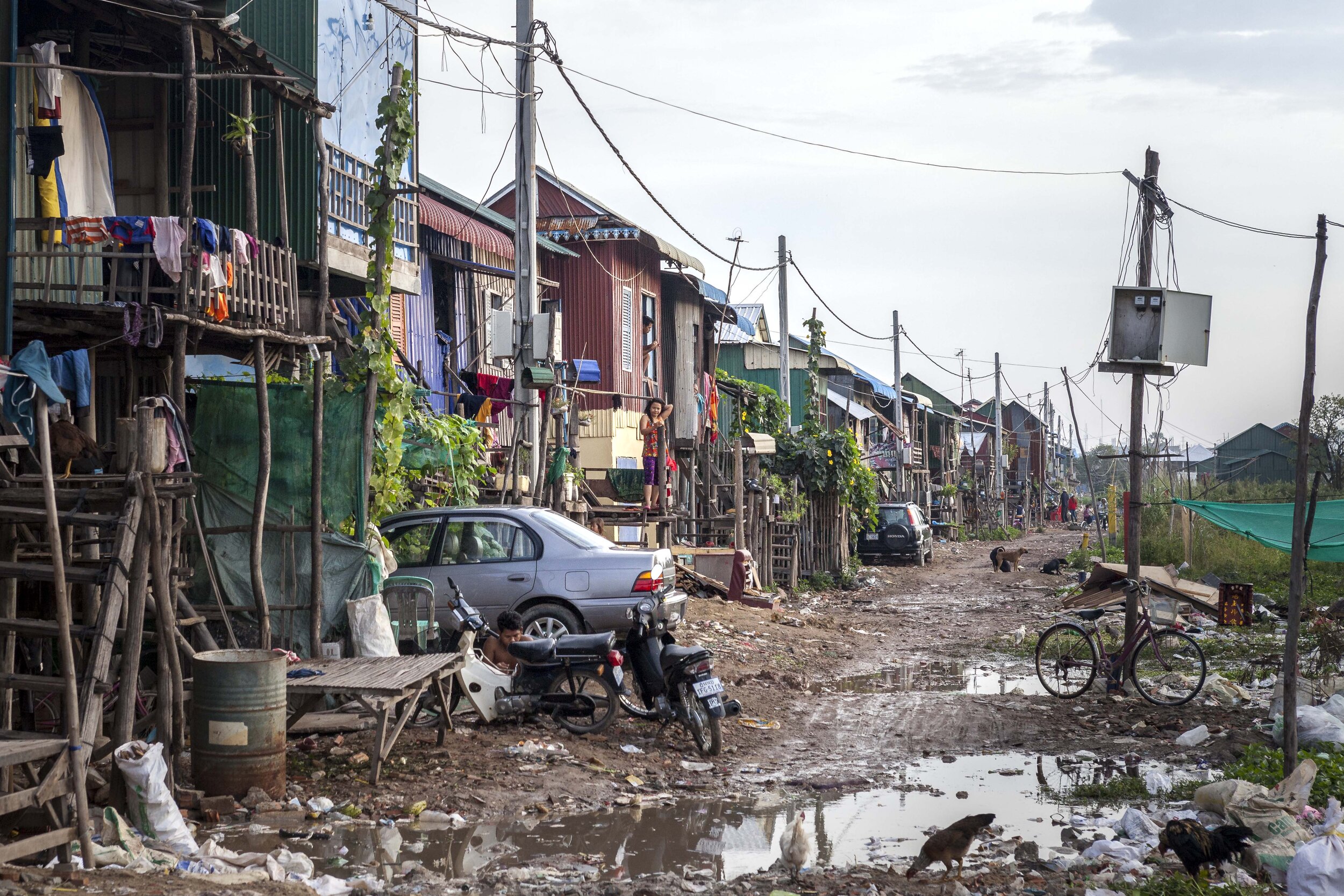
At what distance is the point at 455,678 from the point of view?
934cm

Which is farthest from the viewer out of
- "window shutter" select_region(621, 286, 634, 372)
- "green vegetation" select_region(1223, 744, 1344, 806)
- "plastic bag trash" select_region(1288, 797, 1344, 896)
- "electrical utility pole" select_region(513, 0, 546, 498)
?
"window shutter" select_region(621, 286, 634, 372)

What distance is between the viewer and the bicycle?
11688mm

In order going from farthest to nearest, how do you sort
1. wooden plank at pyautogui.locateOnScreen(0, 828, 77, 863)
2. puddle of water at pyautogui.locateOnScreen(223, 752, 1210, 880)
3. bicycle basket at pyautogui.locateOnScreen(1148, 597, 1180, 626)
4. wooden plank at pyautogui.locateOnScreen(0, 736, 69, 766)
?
bicycle basket at pyautogui.locateOnScreen(1148, 597, 1180, 626) < puddle of water at pyautogui.locateOnScreen(223, 752, 1210, 880) < wooden plank at pyautogui.locateOnScreen(0, 736, 69, 766) < wooden plank at pyautogui.locateOnScreen(0, 828, 77, 863)

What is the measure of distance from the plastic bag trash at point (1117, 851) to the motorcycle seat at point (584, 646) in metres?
4.00

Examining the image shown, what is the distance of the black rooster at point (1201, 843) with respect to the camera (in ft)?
19.1

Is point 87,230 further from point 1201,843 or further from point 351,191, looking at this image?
point 1201,843

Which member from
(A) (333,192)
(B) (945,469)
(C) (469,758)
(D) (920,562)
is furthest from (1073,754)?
(B) (945,469)

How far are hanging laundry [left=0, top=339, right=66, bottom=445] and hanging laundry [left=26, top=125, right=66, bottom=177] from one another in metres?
2.03

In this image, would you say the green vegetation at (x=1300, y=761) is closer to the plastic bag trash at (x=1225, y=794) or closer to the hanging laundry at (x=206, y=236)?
the plastic bag trash at (x=1225, y=794)

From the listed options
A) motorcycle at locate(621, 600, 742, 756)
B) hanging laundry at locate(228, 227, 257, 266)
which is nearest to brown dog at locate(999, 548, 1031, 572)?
motorcycle at locate(621, 600, 742, 756)

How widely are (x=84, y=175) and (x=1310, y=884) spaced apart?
403 inches

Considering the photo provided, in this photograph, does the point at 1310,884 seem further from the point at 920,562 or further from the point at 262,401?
the point at 920,562

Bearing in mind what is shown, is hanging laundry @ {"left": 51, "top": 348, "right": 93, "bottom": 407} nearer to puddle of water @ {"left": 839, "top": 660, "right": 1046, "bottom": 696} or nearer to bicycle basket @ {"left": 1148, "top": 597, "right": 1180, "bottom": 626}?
puddle of water @ {"left": 839, "top": 660, "right": 1046, "bottom": 696}

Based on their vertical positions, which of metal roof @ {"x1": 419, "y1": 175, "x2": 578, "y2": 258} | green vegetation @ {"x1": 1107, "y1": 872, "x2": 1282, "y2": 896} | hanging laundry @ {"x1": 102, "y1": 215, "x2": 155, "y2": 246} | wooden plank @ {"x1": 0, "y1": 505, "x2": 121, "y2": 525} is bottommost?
green vegetation @ {"x1": 1107, "y1": 872, "x2": 1282, "y2": 896}
